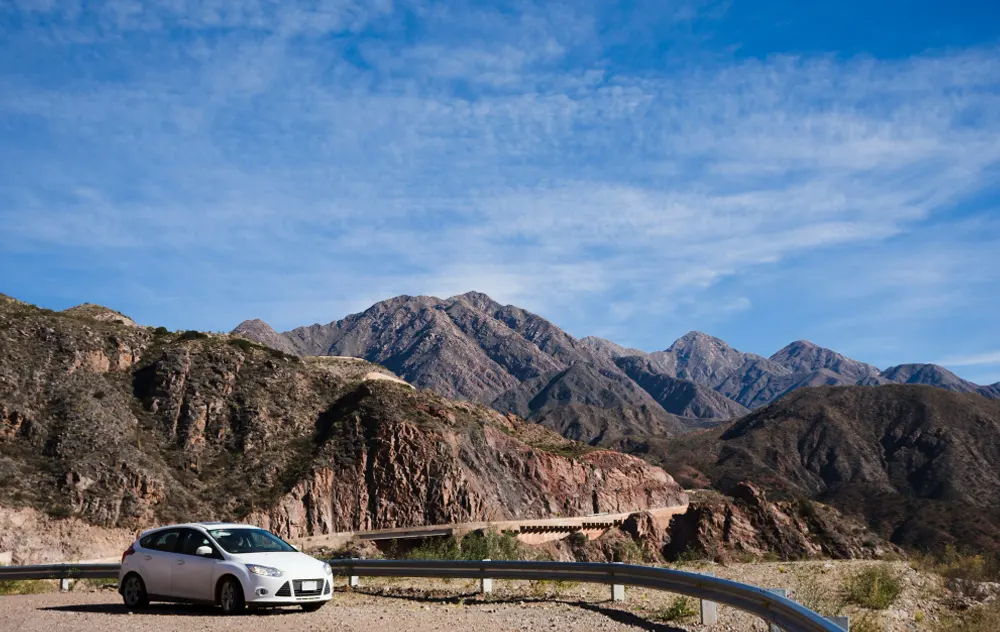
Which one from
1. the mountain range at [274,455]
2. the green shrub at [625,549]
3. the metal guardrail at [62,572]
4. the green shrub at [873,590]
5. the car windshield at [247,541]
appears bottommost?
the green shrub at [625,549]

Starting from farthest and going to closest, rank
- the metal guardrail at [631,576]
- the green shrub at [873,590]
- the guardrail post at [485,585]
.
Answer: the guardrail post at [485,585]
the green shrub at [873,590]
the metal guardrail at [631,576]

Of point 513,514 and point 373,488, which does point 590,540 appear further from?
point 373,488

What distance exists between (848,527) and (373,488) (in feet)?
121

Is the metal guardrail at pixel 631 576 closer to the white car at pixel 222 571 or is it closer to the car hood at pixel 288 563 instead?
the white car at pixel 222 571

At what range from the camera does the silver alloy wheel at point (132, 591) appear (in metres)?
14.2

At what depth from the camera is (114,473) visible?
4656 cm

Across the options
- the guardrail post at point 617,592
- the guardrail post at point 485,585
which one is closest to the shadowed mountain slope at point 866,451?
the guardrail post at point 485,585

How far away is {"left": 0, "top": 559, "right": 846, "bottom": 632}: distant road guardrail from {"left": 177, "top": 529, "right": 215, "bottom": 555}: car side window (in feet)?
Answer: 12.3

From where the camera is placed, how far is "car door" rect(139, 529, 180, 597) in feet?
45.1

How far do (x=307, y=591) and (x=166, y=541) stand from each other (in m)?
2.92

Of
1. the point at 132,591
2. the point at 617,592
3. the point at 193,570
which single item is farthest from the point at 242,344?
the point at 617,592

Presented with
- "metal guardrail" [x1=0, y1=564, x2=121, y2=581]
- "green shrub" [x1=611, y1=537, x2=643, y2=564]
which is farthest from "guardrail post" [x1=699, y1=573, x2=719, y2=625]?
"green shrub" [x1=611, y1=537, x2=643, y2=564]

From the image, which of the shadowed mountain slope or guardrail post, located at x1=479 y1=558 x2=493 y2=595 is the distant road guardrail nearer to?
guardrail post, located at x1=479 y1=558 x2=493 y2=595

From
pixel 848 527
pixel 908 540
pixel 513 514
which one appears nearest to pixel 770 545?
pixel 848 527
